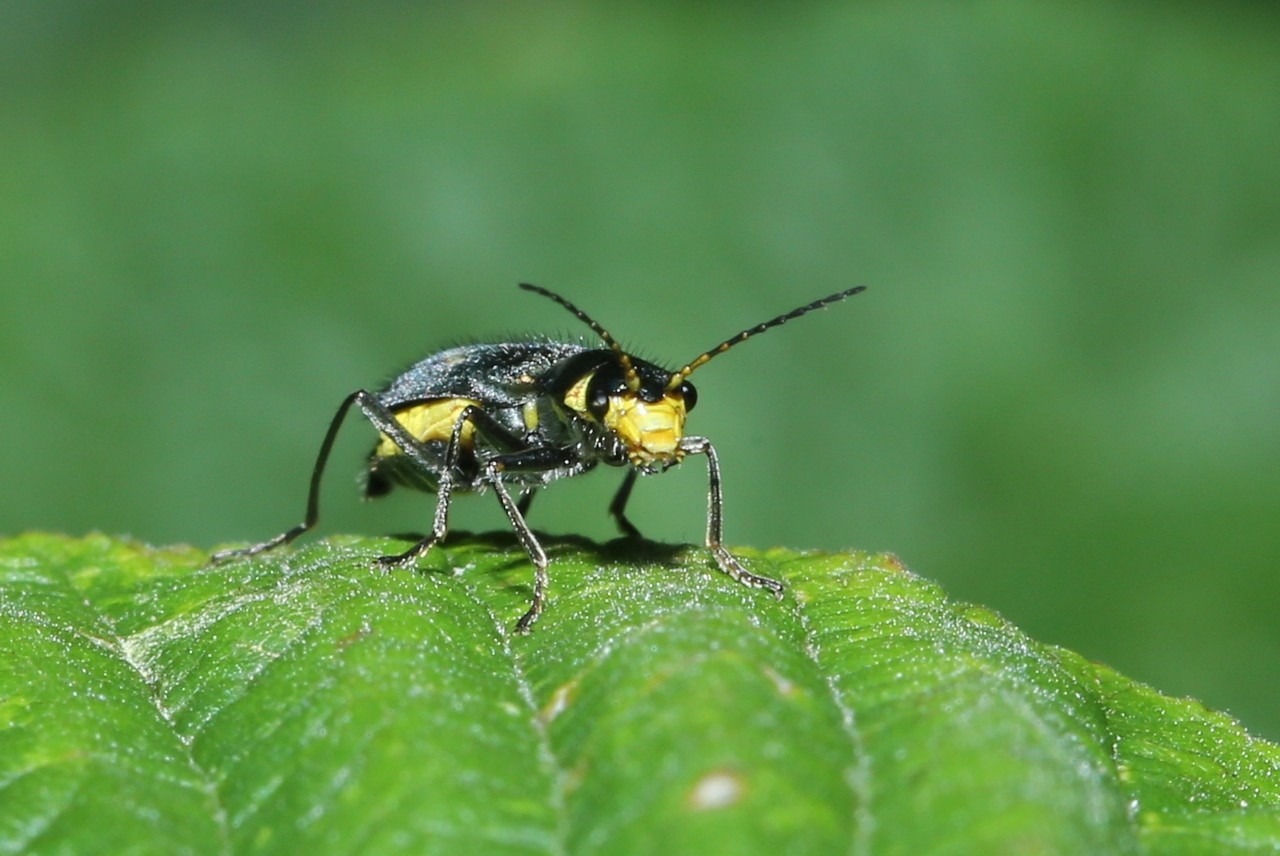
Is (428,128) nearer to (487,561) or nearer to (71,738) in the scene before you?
(487,561)

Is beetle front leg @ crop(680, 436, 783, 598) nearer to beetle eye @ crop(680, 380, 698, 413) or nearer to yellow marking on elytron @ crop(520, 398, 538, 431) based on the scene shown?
beetle eye @ crop(680, 380, 698, 413)

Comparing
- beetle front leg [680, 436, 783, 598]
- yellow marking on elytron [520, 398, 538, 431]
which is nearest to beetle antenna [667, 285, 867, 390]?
beetle front leg [680, 436, 783, 598]

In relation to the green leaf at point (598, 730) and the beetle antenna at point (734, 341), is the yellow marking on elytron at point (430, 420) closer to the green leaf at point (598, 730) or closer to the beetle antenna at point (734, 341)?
the beetle antenna at point (734, 341)

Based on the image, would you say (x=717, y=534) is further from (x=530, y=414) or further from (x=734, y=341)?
(x=530, y=414)

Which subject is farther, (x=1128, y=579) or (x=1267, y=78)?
(x=1267, y=78)

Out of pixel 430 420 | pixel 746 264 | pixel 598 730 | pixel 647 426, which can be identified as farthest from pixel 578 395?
pixel 746 264

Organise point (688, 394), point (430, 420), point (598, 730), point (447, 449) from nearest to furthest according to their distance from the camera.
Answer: point (598, 730)
point (688, 394)
point (447, 449)
point (430, 420)

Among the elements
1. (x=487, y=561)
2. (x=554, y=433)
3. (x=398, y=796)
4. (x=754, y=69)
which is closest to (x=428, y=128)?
(x=754, y=69)
